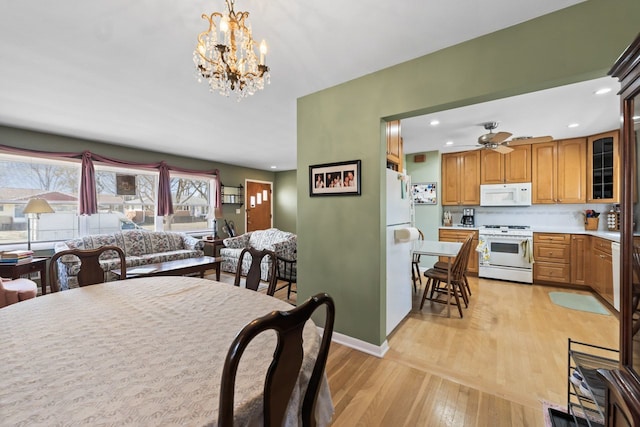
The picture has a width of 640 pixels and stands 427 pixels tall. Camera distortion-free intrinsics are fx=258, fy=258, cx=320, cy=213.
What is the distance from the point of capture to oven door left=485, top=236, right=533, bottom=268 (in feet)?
13.6

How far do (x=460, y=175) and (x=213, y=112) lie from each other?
14.7 ft

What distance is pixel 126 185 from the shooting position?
4.99 m

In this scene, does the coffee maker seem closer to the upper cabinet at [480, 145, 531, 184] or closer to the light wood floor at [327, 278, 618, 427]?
the upper cabinet at [480, 145, 531, 184]

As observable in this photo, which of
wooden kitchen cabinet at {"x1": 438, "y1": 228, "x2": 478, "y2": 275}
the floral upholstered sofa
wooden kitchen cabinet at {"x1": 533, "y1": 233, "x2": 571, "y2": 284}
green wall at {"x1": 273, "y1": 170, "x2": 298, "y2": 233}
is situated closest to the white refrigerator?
wooden kitchen cabinet at {"x1": 438, "y1": 228, "x2": 478, "y2": 275}

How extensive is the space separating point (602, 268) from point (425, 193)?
2630 mm

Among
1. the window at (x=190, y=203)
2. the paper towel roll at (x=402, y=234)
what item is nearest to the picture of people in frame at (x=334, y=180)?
the paper towel roll at (x=402, y=234)

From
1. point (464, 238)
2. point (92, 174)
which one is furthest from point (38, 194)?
point (464, 238)

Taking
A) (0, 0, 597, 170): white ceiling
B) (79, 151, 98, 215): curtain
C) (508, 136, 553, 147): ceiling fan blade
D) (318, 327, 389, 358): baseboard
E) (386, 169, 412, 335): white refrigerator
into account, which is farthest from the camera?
(79, 151, 98, 215): curtain

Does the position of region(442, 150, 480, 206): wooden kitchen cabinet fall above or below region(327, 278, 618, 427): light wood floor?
above

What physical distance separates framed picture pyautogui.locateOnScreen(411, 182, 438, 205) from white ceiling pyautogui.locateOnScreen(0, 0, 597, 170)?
184cm

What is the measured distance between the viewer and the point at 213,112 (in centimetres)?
321

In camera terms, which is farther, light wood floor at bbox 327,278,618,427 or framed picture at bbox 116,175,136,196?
Answer: framed picture at bbox 116,175,136,196

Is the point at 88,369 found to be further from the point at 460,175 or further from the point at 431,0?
the point at 460,175

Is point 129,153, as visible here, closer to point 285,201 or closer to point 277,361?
point 285,201
